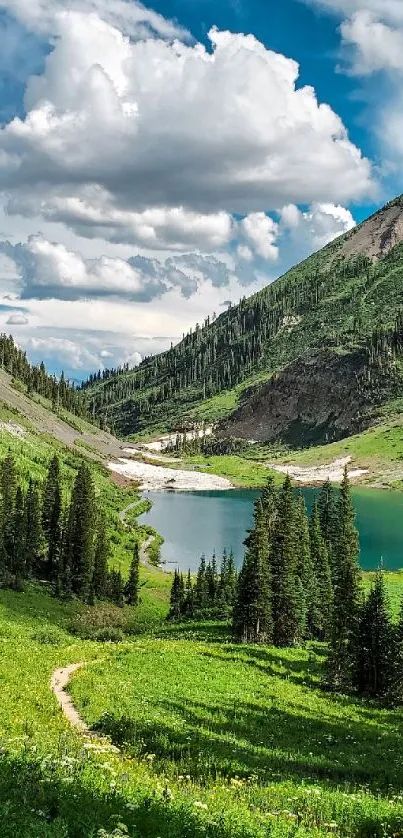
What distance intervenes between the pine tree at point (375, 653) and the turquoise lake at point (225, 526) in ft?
238

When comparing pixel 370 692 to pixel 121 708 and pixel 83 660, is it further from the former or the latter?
pixel 121 708

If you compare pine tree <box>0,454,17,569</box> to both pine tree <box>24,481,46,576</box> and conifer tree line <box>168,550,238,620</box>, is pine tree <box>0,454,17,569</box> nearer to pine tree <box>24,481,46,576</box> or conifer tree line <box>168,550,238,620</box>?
pine tree <box>24,481,46,576</box>

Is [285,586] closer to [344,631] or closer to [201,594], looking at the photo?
[344,631]

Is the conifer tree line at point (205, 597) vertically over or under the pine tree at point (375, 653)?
under

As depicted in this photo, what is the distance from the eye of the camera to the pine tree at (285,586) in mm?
58062

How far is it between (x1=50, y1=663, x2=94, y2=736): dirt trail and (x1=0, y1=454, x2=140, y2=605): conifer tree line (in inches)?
1714

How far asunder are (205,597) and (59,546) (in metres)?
21.8

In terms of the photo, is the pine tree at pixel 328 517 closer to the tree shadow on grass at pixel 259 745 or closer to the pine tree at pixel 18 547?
the pine tree at pixel 18 547

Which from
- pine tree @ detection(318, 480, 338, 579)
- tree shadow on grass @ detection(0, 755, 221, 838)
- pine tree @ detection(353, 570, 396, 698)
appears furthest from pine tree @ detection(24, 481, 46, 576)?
tree shadow on grass @ detection(0, 755, 221, 838)

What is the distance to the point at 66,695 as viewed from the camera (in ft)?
89.2

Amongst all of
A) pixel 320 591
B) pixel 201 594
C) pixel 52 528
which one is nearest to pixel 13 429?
pixel 52 528

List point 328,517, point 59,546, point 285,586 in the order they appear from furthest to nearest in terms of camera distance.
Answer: point 328,517, point 59,546, point 285,586

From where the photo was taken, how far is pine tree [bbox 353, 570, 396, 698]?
132 ft

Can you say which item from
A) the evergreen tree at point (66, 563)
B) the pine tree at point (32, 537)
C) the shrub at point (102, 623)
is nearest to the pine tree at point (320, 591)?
the shrub at point (102, 623)
